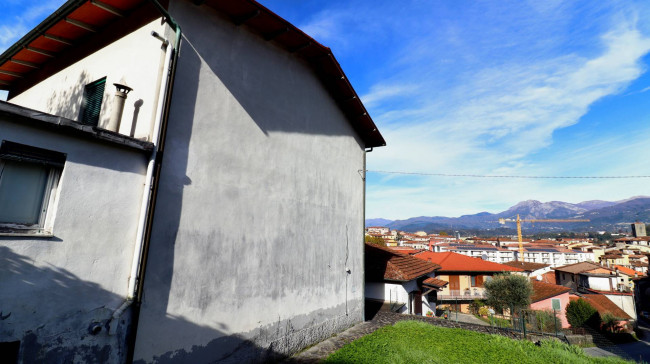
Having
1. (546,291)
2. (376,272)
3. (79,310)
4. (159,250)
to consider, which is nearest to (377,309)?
(376,272)

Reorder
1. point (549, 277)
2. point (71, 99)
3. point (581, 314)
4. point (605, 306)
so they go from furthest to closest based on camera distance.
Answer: point (549, 277)
point (605, 306)
point (581, 314)
point (71, 99)

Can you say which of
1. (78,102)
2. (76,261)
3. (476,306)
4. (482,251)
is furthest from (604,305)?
(78,102)

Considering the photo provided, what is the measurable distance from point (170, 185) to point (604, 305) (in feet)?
176

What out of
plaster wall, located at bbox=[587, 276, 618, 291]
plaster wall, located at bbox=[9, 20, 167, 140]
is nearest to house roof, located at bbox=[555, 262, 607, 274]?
plaster wall, located at bbox=[587, 276, 618, 291]

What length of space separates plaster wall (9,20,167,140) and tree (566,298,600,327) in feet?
149

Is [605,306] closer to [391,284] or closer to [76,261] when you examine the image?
[391,284]

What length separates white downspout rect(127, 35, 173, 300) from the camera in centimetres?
484

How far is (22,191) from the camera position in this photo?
160 inches

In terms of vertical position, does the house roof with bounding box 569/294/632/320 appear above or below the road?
above

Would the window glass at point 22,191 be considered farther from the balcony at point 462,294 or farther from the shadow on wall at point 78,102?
the balcony at point 462,294

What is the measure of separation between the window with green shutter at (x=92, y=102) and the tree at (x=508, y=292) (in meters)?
31.9

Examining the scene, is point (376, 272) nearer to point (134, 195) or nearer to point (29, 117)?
point (134, 195)

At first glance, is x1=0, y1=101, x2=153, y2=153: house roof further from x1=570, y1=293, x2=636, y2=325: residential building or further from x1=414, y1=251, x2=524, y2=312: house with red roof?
x1=570, y1=293, x2=636, y2=325: residential building

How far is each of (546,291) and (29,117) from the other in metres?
46.1
